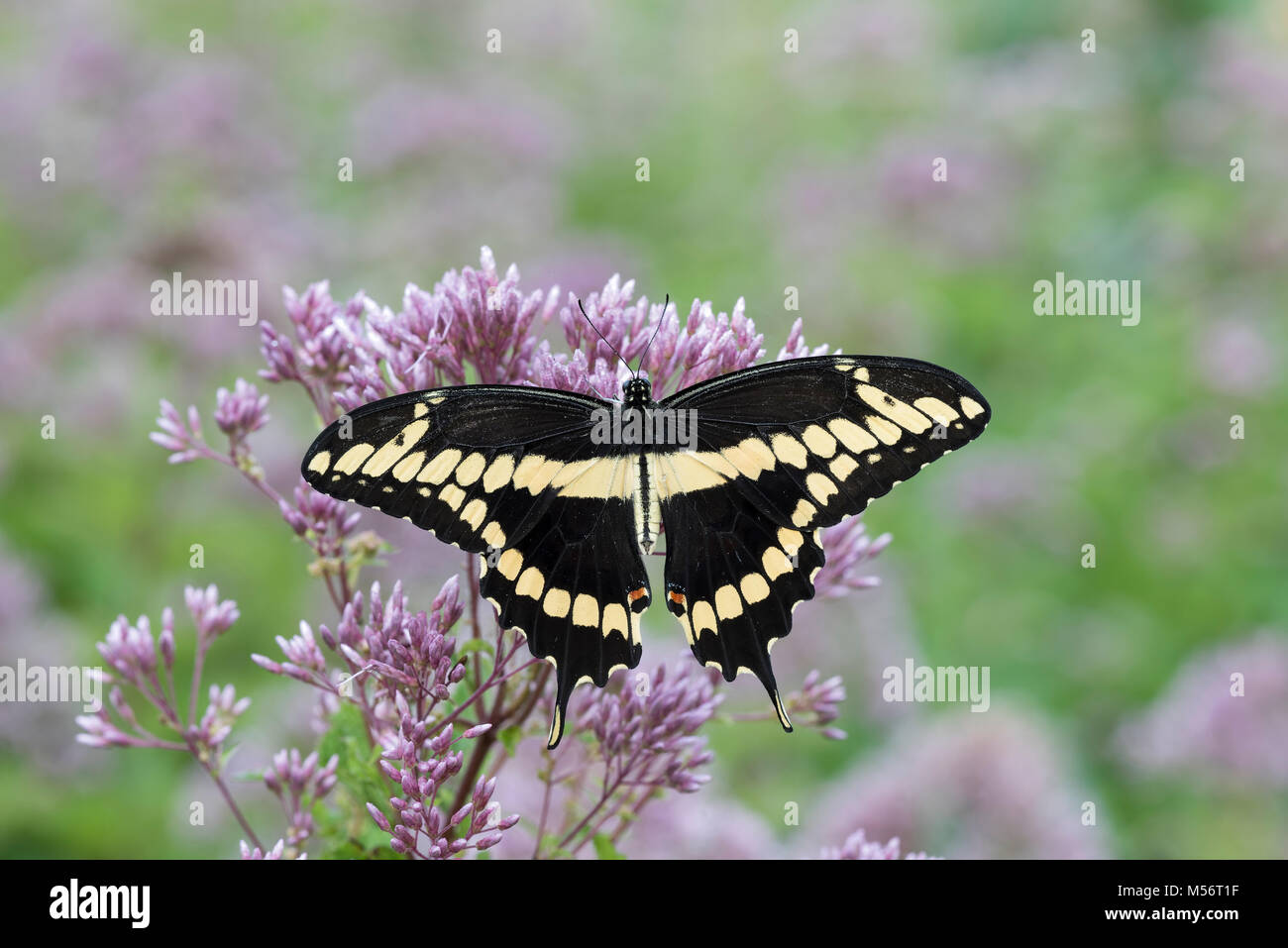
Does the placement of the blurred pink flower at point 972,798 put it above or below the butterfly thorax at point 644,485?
below

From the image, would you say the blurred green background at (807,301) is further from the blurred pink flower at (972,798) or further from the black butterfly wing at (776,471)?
the black butterfly wing at (776,471)

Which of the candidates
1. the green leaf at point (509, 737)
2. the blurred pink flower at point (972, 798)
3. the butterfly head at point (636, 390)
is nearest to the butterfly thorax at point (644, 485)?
the butterfly head at point (636, 390)

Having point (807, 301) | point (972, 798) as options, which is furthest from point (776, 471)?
point (807, 301)

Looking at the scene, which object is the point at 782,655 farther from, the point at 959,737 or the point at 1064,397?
the point at 1064,397

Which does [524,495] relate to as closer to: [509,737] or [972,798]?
[509,737]

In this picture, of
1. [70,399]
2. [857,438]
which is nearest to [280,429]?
[70,399]

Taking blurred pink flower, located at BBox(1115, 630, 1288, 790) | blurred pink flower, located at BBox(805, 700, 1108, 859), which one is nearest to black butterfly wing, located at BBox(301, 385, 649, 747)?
blurred pink flower, located at BBox(805, 700, 1108, 859)

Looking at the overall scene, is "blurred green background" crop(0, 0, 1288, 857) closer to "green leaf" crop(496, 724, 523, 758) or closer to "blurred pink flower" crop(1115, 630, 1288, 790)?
"blurred pink flower" crop(1115, 630, 1288, 790)
